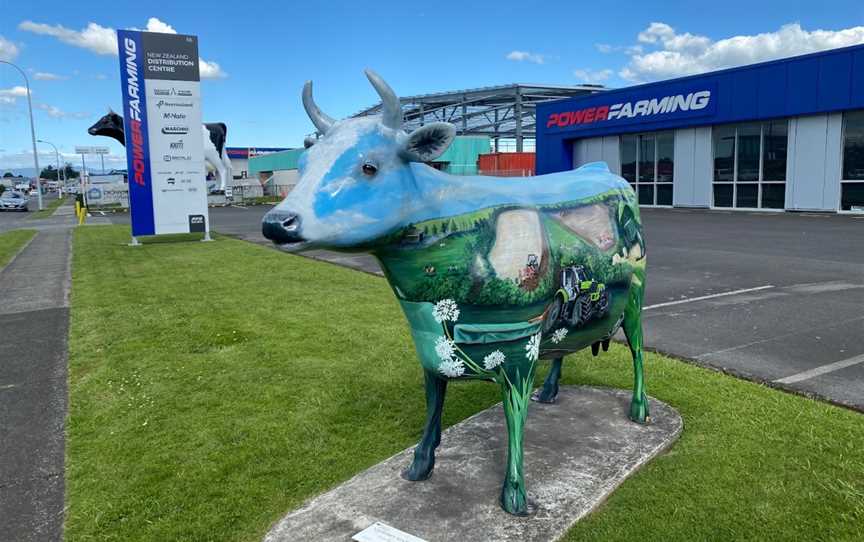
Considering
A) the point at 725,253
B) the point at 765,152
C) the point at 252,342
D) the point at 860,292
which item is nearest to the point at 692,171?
the point at 765,152

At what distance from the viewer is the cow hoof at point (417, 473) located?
140 inches

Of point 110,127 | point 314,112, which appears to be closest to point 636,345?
point 314,112

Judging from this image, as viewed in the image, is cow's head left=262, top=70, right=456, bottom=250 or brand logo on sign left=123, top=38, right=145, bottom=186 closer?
cow's head left=262, top=70, right=456, bottom=250

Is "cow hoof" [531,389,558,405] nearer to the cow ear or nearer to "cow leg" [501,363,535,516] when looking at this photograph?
"cow leg" [501,363,535,516]

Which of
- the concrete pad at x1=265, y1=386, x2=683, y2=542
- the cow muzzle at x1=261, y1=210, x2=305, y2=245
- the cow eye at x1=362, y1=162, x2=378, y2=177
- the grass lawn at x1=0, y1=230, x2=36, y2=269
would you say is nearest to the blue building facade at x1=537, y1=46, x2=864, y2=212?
the concrete pad at x1=265, y1=386, x2=683, y2=542

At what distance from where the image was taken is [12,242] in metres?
19.4

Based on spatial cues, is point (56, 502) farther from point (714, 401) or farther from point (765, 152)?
point (765, 152)

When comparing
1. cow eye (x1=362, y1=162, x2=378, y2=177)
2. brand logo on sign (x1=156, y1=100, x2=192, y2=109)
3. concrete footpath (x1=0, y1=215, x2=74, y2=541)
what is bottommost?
concrete footpath (x1=0, y1=215, x2=74, y2=541)

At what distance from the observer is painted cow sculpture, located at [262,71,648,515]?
2594mm

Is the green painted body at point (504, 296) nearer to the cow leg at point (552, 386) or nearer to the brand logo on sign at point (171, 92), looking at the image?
the cow leg at point (552, 386)

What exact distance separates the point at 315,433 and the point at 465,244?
214cm

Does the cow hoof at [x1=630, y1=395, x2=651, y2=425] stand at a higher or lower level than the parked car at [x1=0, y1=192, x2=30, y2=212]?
lower

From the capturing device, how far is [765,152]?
22141 millimetres

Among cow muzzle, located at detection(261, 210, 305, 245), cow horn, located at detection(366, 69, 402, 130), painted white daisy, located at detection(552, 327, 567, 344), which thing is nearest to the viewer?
cow muzzle, located at detection(261, 210, 305, 245)
